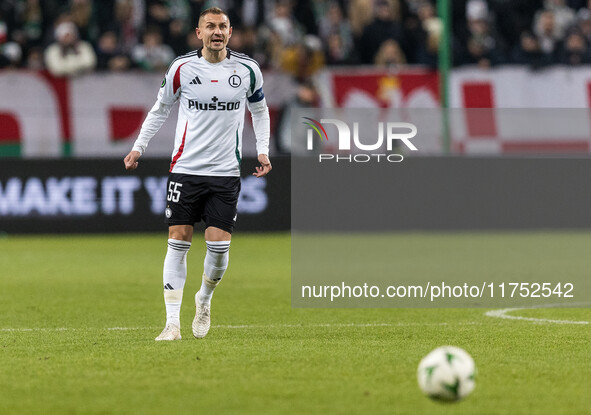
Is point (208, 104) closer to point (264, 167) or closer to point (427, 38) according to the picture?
point (264, 167)

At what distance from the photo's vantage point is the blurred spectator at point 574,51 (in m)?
20.5

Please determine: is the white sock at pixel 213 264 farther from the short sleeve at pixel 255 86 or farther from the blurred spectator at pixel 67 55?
the blurred spectator at pixel 67 55

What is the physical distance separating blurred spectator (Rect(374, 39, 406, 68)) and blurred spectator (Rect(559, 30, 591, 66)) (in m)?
3.01

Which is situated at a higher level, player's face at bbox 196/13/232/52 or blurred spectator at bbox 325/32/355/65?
player's face at bbox 196/13/232/52

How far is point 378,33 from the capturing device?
66.0 ft

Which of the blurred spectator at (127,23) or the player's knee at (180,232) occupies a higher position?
the blurred spectator at (127,23)

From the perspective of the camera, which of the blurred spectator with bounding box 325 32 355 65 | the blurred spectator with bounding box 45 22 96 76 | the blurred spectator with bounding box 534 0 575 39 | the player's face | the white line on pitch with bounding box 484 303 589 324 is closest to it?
the player's face

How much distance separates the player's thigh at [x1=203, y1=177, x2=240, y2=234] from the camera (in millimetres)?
8055

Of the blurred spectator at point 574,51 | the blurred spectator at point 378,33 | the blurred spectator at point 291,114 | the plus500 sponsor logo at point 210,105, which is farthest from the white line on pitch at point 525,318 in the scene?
the blurred spectator at point 574,51

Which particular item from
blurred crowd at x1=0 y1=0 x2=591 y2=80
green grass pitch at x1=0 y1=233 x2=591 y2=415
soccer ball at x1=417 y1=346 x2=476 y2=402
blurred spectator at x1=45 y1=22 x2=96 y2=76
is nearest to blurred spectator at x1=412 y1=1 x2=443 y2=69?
blurred crowd at x1=0 y1=0 x2=591 y2=80

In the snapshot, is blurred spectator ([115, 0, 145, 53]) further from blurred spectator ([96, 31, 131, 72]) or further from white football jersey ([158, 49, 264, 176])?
white football jersey ([158, 49, 264, 176])

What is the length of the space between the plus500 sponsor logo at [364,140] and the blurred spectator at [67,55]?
3662 mm

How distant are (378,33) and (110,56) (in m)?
4.59

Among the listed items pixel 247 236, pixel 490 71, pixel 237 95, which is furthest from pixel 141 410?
pixel 490 71
